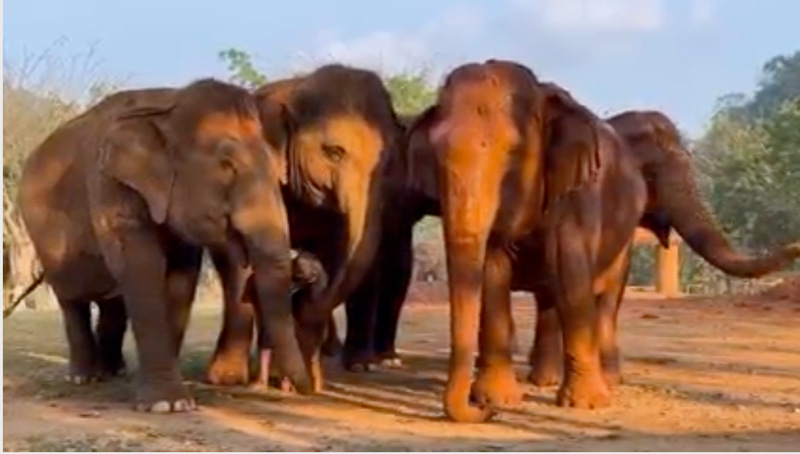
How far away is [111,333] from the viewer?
388 inches

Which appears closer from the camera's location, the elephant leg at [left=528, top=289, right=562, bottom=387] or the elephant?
the elephant

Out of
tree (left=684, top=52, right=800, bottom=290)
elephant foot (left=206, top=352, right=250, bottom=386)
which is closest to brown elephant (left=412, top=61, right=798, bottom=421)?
elephant foot (left=206, top=352, right=250, bottom=386)

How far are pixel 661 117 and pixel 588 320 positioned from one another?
280 centimetres

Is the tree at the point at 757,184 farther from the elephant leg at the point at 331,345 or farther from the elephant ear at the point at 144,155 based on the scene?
the elephant ear at the point at 144,155

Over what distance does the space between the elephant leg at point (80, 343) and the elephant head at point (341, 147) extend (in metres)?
1.50

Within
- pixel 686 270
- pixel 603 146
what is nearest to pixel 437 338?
pixel 603 146

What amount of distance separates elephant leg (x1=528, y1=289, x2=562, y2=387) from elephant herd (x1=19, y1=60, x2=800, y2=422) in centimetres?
1

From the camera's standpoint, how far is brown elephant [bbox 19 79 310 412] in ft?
27.3

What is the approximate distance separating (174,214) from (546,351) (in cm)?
241

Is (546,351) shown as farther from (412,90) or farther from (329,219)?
(412,90)

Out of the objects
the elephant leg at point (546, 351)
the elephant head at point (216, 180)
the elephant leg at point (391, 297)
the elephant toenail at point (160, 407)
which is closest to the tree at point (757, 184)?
the elephant leg at point (391, 297)

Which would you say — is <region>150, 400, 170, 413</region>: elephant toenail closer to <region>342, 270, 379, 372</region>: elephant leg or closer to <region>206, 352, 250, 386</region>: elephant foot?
<region>206, 352, 250, 386</region>: elephant foot

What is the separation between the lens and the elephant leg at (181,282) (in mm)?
8898

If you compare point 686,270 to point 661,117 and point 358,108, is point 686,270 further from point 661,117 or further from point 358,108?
point 358,108
